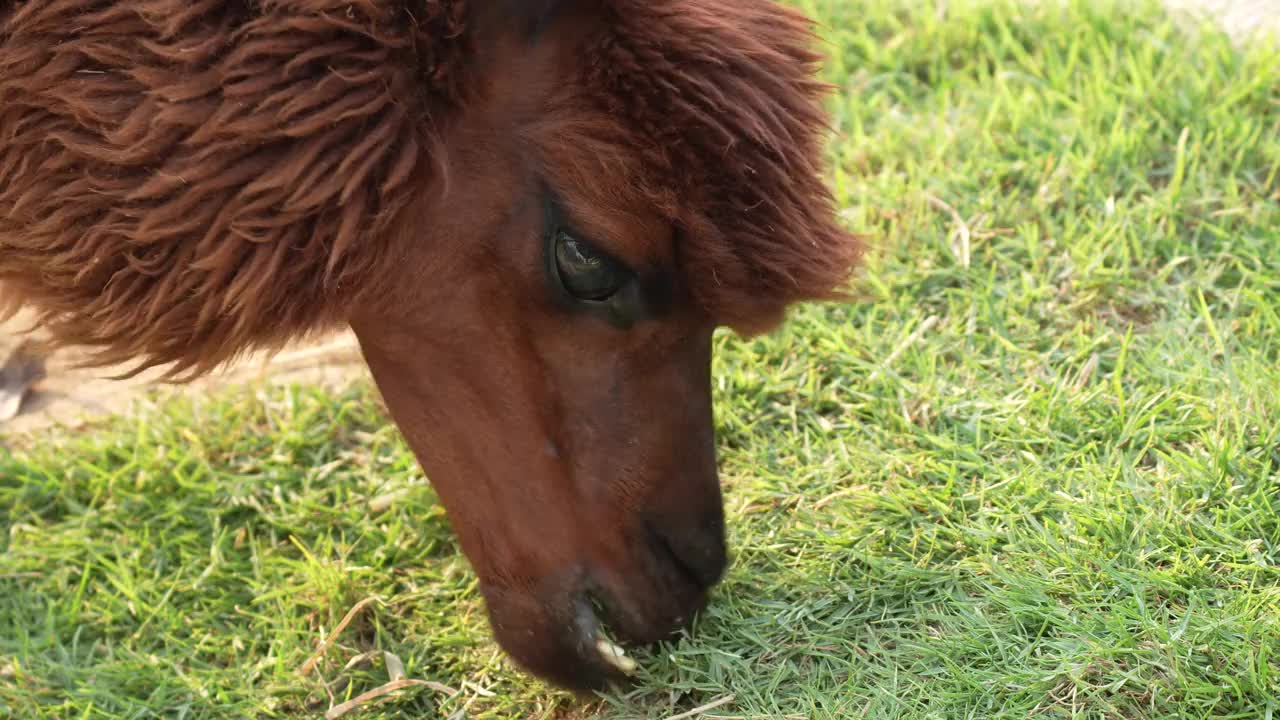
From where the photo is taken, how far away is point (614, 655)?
2.55m

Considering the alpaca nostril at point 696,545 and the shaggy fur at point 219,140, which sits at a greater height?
the shaggy fur at point 219,140

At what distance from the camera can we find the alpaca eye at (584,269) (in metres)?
2.28

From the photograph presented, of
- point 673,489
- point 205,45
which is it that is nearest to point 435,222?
point 205,45

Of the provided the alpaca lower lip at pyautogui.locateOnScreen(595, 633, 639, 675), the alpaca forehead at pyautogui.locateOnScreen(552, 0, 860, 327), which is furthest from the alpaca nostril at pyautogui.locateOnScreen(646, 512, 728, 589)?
the alpaca forehead at pyautogui.locateOnScreen(552, 0, 860, 327)

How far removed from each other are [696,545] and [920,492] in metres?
0.63

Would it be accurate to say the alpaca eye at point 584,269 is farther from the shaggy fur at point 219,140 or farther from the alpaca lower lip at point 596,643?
A: the alpaca lower lip at point 596,643

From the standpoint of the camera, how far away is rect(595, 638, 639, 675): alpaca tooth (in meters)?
2.54

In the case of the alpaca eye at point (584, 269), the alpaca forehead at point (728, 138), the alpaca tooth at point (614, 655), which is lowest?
the alpaca tooth at point (614, 655)

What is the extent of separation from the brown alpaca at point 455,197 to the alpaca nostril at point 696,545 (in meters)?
0.09

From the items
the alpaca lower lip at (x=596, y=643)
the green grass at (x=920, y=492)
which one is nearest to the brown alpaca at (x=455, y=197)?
the alpaca lower lip at (x=596, y=643)

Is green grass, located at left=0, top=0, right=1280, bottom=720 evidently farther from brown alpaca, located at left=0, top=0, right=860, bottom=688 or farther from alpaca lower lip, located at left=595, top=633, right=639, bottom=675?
brown alpaca, located at left=0, top=0, right=860, bottom=688

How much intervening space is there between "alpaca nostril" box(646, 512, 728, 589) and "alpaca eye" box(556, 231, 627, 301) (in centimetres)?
48

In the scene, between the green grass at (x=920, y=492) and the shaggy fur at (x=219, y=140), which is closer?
the shaggy fur at (x=219, y=140)

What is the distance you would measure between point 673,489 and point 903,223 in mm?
1624
